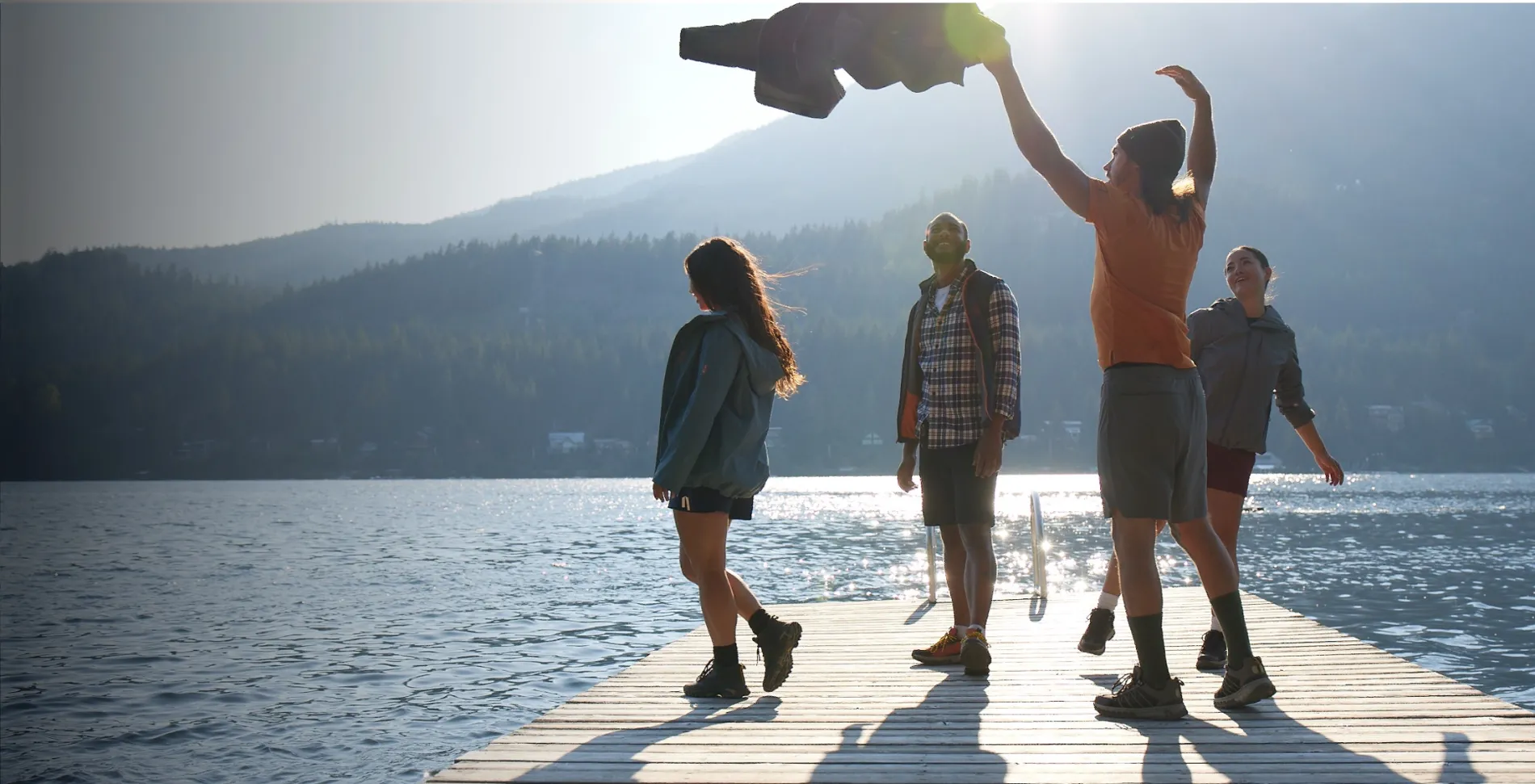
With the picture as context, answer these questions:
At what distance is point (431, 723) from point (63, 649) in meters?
11.5

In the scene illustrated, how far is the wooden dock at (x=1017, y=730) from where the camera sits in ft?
12.5

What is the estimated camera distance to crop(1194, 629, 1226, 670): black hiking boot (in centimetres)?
602

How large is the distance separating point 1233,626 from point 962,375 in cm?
191

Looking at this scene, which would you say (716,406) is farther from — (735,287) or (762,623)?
(762,623)

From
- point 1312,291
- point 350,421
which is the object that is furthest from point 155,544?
point 1312,291

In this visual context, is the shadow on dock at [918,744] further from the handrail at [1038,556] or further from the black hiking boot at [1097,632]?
the handrail at [1038,556]

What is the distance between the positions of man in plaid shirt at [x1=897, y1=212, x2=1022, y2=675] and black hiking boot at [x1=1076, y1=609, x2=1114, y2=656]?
0.80 m

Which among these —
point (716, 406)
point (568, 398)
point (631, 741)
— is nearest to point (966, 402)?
point (716, 406)

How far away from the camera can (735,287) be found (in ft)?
18.0

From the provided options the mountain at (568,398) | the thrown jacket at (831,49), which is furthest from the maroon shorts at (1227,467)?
the mountain at (568,398)

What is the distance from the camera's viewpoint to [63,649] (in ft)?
62.0

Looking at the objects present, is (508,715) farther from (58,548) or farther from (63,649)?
(58,548)

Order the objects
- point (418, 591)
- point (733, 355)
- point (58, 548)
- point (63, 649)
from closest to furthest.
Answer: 1. point (733, 355)
2. point (63, 649)
3. point (418, 591)
4. point (58, 548)

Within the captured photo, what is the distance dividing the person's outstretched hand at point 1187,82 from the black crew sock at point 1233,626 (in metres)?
1.93
